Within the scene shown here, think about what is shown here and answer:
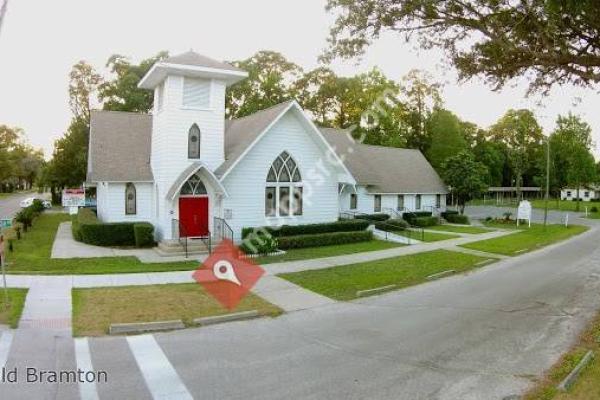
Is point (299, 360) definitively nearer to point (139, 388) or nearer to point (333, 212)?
point (139, 388)

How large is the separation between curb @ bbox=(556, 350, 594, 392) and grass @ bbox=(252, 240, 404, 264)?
13.1 metres

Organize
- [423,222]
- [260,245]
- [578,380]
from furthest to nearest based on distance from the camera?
[423,222] < [260,245] < [578,380]

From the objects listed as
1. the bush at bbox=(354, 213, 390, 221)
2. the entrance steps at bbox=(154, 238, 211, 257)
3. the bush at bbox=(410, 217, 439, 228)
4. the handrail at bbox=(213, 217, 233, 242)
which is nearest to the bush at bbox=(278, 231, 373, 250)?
the handrail at bbox=(213, 217, 233, 242)

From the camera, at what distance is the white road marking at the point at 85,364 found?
768cm

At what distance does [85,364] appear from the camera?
897cm

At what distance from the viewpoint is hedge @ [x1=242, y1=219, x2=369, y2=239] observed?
24.2 m

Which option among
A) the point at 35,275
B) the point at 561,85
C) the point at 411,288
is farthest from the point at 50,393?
the point at 561,85

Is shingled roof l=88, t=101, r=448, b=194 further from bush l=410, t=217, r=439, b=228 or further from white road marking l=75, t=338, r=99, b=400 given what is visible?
white road marking l=75, t=338, r=99, b=400

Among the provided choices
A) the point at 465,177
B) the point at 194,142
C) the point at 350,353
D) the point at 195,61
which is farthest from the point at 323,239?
the point at 465,177

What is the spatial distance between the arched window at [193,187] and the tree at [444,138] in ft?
148

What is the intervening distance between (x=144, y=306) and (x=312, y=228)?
13301 mm

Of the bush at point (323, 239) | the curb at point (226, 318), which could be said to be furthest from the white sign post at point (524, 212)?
the curb at point (226, 318)

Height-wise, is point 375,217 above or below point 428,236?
above

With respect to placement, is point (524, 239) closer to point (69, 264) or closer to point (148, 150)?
point (148, 150)
